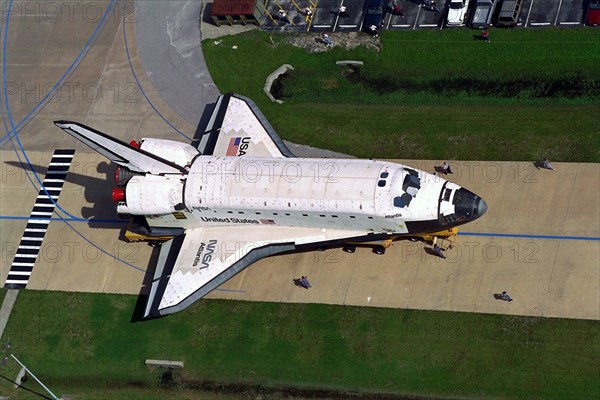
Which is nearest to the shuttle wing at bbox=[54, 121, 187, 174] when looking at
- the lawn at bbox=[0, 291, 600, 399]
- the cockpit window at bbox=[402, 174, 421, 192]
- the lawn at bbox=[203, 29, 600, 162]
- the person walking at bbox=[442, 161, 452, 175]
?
the lawn at bbox=[0, 291, 600, 399]

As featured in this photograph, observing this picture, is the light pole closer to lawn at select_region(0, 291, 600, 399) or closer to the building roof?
lawn at select_region(0, 291, 600, 399)

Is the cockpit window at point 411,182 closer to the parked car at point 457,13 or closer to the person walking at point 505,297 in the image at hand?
the person walking at point 505,297

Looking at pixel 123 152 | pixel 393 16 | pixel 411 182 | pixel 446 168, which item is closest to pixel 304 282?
pixel 411 182

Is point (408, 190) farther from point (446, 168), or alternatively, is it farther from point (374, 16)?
point (374, 16)

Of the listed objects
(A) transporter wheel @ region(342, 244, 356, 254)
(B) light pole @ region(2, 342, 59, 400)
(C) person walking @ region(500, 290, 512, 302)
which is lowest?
(B) light pole @ region(2, 342, 59, 400)

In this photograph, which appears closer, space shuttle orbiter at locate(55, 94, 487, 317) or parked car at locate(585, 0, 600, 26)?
space shuttle orbiter at locate(55, 94, 487, 317)

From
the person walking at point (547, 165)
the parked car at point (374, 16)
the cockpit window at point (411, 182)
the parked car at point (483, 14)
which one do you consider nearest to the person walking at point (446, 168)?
the person walking at point (547, 165)
